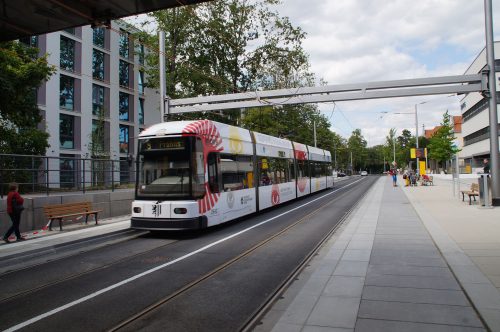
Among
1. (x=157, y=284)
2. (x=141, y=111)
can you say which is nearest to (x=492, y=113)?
(x=157, y=284)

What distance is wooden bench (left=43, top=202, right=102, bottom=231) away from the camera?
12.9 m

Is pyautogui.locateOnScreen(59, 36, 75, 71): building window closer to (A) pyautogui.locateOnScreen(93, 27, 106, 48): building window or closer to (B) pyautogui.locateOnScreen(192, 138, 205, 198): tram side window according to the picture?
(A) pyautogui.locateOnScreen(93, 27, 106, 48): building window

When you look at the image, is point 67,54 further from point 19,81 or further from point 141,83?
point 19,81

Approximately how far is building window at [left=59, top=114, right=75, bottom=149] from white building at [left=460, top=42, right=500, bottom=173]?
151 feet

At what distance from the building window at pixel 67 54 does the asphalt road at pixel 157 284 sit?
26006mm

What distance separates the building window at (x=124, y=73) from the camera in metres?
40.2

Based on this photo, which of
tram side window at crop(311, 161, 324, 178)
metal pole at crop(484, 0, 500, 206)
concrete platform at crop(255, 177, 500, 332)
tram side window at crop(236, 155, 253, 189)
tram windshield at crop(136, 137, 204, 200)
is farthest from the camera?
tram side window at crop(311, 161, 324, 178)

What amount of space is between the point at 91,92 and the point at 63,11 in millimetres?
28776

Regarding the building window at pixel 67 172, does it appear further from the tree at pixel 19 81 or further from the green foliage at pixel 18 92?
the tree at pixel 19 81

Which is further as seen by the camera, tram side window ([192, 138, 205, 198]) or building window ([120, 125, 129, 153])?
building window ([120, 125, 129, 153])

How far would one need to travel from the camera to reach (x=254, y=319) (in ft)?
16.6

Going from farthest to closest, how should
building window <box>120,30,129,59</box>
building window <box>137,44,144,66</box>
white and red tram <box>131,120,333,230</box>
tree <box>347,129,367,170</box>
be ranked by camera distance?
tree <box>347,129,367,170</box>, building window <box>120,30,129,59</box>, building window <box>137,44,144,66</box>, white and red tram <box>131,120,333,230</box>

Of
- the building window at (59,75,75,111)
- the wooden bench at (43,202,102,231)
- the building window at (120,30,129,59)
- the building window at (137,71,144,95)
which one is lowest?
the wooden bench at (43,202,102,231)

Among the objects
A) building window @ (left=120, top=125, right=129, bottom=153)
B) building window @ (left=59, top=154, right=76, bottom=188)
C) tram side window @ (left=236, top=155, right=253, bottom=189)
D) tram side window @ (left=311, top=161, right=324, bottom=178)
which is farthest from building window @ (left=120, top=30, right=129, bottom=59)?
tram side window @ (left=236, top=155, right=253, bottom=189)
